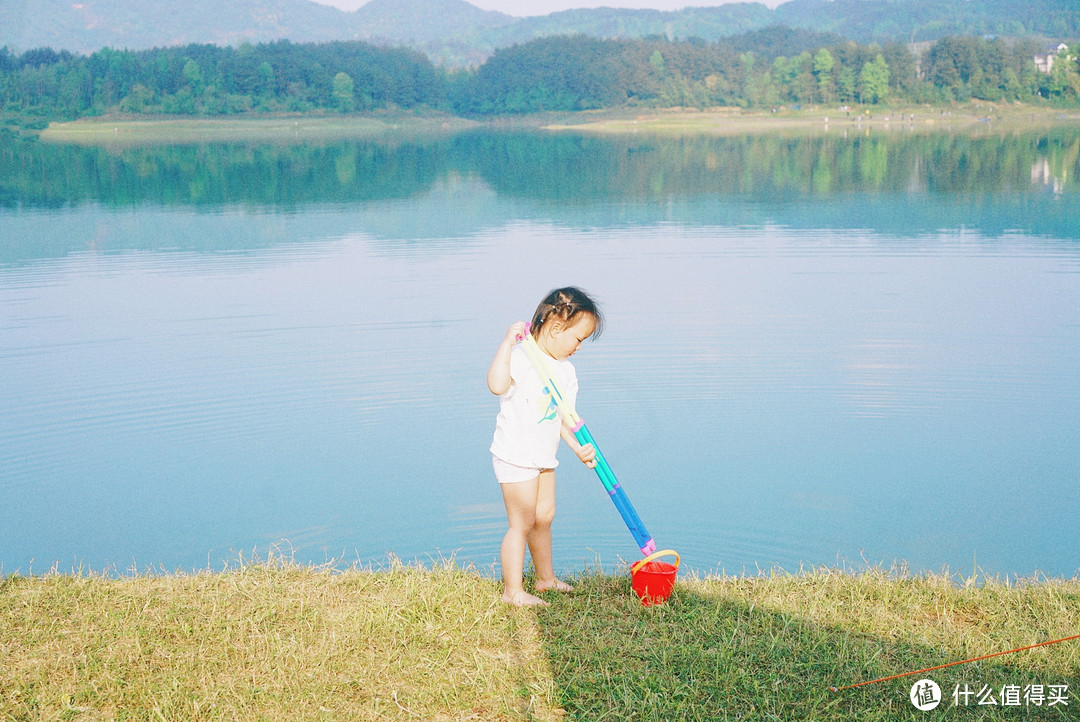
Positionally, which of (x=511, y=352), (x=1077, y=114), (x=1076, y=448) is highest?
(x=1077, y=114)

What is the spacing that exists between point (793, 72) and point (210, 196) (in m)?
96.5

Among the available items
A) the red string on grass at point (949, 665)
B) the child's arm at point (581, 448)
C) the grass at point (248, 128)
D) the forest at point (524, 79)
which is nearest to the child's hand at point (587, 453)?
the child's arm at point (581, 448)

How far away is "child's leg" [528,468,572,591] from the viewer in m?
4.15

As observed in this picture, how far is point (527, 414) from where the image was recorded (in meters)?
4.01

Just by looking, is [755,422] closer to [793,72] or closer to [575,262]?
[575,262]

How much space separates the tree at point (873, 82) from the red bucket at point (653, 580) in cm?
10582

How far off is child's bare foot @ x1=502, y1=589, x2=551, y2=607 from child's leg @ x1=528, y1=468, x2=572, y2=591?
0.18 metres

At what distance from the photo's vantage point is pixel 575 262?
1480 centimetres

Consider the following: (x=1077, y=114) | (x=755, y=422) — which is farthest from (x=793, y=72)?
(x=755, y=422)

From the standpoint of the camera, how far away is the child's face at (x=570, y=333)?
13.2ft

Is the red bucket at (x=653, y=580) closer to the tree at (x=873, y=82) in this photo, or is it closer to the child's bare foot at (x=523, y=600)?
the child's bare foot at (x=523, y=600)

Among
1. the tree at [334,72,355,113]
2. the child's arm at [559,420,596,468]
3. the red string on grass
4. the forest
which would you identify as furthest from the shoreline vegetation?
the red string on grass

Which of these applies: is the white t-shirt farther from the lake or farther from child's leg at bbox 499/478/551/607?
the lake

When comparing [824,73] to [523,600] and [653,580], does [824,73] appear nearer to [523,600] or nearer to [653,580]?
[653,580]
